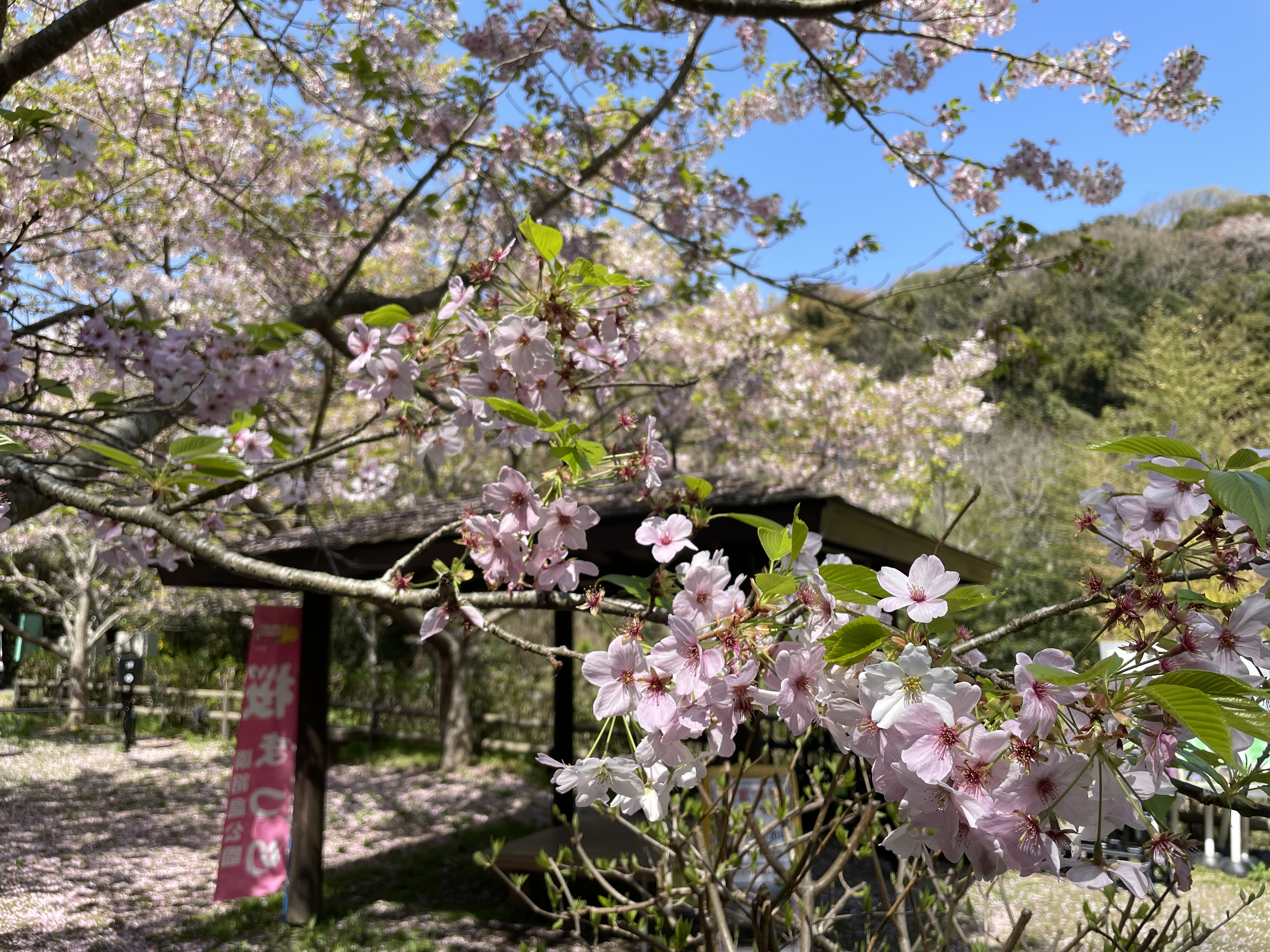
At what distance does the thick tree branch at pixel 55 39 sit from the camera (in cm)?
175

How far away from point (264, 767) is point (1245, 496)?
500 cm

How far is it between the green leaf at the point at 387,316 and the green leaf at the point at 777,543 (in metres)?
0.77

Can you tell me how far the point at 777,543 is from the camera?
35.5 inches

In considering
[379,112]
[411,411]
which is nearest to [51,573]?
[379,112]

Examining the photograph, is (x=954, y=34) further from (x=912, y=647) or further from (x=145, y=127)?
(x=145, y=127)

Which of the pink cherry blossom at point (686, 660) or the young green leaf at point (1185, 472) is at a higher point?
the young green leaf at point (1185, 472)

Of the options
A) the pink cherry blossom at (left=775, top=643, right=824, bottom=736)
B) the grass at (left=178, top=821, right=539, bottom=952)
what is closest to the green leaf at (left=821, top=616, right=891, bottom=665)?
the pink cherry blossom at (left=775, top=643, right=824, bottom=736)

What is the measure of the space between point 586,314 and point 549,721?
9.45 metres

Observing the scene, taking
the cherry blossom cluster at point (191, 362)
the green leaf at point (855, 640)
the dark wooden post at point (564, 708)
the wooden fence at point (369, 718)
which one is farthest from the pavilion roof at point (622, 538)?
the wooden fence at point (369, 718)

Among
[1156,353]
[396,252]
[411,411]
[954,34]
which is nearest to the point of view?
[411,411]

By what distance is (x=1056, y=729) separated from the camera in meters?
0.67

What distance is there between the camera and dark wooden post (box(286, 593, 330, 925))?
461 centimetres

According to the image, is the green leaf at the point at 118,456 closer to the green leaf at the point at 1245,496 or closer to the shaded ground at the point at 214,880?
the green leaf at the point at 1245,496

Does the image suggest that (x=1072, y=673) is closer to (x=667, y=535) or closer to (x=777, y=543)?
(x=777, y=543)
